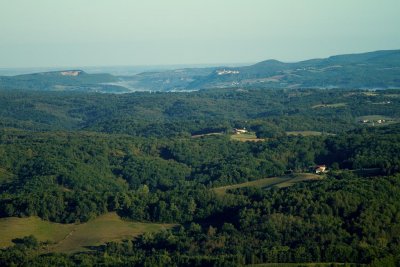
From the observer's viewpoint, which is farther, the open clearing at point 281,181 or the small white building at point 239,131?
the small white building at point 239,131

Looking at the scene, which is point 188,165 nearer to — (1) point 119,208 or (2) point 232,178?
(2) point 232,178

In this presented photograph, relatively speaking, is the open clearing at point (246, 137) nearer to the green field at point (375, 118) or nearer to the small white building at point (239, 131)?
the small white building at point (239, 131)

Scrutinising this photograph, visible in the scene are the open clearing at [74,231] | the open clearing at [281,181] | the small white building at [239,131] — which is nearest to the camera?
the open clearing at [74,231]

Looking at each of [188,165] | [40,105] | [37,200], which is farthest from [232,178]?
[40,105]

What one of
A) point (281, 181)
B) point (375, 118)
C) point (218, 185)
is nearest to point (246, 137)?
point (218, 185)

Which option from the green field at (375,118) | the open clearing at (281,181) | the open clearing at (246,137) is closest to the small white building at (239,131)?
the open clearing at (246,137)

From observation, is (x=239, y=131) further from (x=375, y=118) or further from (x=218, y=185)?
(x=218, y=185)

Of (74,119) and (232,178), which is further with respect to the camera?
(74,119)
